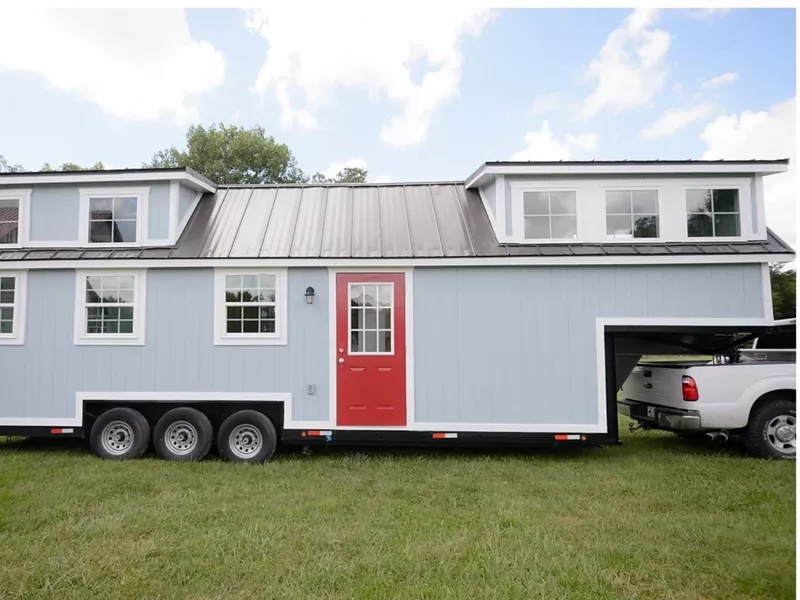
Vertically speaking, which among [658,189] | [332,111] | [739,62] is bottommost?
[658,189]

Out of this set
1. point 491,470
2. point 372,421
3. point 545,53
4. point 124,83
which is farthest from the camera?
point 124,83

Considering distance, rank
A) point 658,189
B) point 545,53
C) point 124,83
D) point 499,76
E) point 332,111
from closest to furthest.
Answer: point 658,189
point 545,53
point 499,76
point 124,83
point 332,111

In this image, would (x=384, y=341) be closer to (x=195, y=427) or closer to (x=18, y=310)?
(x=195, y=427)

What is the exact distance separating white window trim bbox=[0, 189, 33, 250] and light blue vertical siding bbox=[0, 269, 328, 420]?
1.14 m

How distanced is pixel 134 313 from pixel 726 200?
29.5 feet

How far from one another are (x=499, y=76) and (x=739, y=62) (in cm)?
499

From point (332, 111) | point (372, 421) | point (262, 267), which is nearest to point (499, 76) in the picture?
point (262, 267)

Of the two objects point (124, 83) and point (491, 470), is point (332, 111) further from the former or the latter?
point (491, 470)

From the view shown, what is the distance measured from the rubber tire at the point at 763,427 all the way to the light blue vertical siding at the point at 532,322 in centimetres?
127

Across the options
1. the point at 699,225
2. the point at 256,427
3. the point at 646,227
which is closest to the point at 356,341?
the point at 256,427

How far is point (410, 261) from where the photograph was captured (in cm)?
731

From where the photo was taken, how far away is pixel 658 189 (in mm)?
7859

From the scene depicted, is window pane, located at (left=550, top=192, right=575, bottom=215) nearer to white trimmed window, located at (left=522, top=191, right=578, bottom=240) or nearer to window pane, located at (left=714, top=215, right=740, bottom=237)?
white trimmed window, located at (left=522, top=191, right=578, bottom=240)

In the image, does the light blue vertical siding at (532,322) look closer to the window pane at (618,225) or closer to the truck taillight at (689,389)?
the window pane at (618,225)
